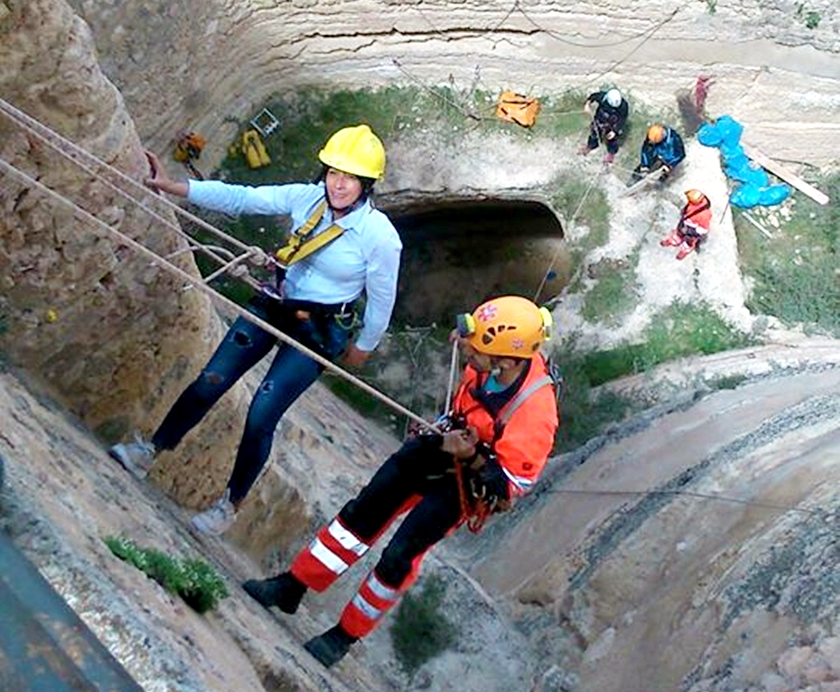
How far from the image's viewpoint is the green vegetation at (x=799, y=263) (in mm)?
11086

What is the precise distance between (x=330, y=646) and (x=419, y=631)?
4.12ft

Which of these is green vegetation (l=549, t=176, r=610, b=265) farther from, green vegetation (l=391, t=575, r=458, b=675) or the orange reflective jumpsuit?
the orange reflective jumpsuit

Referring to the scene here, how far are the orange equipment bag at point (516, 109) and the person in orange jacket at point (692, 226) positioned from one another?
197 cm

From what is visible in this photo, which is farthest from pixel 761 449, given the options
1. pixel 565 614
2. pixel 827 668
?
pixel 827 668

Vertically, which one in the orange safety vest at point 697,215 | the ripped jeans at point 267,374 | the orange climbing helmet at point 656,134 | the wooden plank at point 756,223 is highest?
the orange climbing helmet at point 656,134

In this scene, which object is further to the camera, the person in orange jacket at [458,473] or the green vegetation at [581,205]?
the green vegetation at [581,205]

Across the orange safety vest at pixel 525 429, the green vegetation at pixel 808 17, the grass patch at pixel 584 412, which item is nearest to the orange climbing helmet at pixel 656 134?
the green vegetation at pixel 808 17

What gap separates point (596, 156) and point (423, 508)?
7760 millimetres

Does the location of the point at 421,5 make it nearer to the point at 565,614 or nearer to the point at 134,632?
the point at 565,614

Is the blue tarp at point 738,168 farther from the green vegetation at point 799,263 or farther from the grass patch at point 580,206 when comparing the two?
the grass patch at point 580,206

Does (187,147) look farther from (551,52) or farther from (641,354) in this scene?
(641,354)

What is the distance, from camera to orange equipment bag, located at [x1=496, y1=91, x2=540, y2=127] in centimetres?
1157

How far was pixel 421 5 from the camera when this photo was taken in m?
11.1

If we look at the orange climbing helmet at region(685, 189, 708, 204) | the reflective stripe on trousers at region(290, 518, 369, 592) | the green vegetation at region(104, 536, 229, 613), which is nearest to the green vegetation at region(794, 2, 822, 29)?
the orange climbing helmet at region(685, 189, 708, 204)
